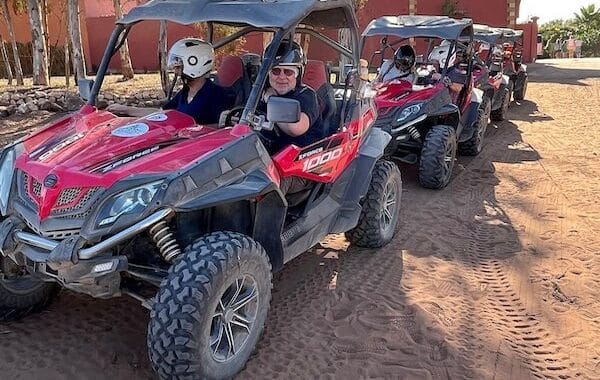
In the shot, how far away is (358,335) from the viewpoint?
3721 mm

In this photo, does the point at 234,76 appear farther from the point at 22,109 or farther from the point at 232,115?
the point at 22,109

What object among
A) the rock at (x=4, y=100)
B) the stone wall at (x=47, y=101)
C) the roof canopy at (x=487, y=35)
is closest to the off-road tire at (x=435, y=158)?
the roof canopy at (x=487, y=35)

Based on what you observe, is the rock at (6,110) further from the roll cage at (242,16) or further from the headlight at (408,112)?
the roll cage at (242,16)

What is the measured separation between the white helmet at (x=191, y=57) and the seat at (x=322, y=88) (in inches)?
32.2

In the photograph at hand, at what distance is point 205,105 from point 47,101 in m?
8.37

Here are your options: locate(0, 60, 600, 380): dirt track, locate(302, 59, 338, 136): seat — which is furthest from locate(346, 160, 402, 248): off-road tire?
locate(302, 59, 338, 136): seat

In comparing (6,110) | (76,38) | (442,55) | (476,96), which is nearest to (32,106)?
(6,110)

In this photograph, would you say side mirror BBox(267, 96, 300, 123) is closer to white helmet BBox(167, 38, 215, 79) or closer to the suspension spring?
white helmet BBox(167, 38, 215, 79)

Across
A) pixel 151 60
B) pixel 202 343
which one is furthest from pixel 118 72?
pixel 202 343

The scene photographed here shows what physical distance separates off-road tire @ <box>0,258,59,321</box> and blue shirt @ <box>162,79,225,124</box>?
1362 millimetres

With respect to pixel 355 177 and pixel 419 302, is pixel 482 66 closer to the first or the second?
pixel 355 177

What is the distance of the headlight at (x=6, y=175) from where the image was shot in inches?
128

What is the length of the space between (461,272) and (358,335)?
135 centimetres

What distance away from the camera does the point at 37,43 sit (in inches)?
569
